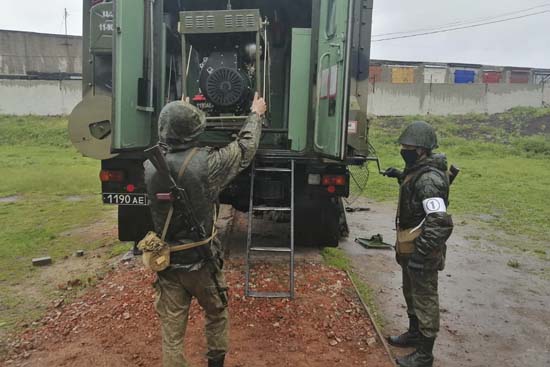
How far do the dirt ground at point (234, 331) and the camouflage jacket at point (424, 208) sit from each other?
855mm

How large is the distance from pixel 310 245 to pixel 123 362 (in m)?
2.80

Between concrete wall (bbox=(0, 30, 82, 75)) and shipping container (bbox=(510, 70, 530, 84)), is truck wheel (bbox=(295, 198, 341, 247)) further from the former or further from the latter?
shipping container (bbox=(510, 70, 530, 84))

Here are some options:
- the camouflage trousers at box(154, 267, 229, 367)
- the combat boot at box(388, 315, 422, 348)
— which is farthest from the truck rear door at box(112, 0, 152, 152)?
the combat boot at box(388, 315, 422, 348)

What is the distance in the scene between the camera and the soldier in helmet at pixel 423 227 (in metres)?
3.41

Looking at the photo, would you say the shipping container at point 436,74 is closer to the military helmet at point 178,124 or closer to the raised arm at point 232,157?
the raised arm at point 232,157

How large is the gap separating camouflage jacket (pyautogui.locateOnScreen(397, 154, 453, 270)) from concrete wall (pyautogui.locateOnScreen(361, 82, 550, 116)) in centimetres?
2243

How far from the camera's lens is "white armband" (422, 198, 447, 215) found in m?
3.41

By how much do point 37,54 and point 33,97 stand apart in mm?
16756

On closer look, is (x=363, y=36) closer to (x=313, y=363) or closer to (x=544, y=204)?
(x=313, y=363)

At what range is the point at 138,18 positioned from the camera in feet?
16.0

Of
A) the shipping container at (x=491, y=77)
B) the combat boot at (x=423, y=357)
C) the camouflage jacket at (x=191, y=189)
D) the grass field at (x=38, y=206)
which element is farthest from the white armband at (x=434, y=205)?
the shipping container at (x=491, y=77)

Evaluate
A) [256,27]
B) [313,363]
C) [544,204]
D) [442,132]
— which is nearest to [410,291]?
[313,363]

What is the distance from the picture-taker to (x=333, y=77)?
15.8 feet

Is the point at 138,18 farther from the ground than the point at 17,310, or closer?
farther from the ground
